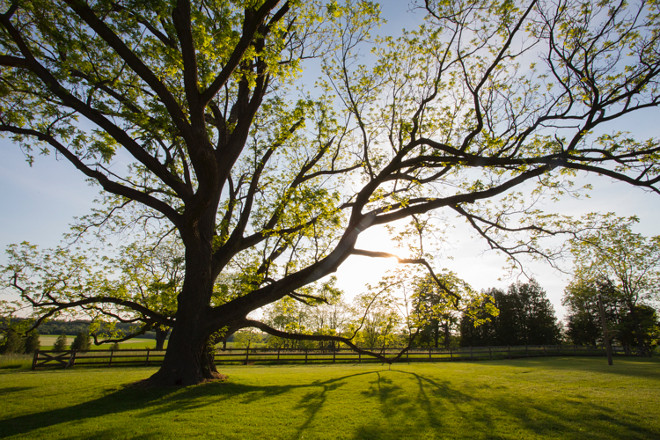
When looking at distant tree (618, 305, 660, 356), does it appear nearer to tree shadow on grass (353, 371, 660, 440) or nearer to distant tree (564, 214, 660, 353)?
distant tree (564, 214, 660, 353)

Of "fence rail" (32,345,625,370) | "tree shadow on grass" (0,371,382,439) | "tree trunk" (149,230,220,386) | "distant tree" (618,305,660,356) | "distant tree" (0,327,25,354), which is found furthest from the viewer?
"distant tree" (618,305,660,356)

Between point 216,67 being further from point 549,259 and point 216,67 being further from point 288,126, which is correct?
point 549,259

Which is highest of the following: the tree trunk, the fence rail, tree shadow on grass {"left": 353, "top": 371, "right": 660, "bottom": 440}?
the tree trunk

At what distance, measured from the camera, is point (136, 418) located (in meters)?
5.99

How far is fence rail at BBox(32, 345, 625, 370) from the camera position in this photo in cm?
1944

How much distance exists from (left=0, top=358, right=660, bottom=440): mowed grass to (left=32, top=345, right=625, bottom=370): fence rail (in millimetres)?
6789

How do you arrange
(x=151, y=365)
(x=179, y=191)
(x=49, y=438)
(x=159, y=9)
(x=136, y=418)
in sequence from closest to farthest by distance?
(x=49, y=438) < (x=136, y=418) < (x=159, y=9) < (x=179, y=191) < (x=151, y=365)

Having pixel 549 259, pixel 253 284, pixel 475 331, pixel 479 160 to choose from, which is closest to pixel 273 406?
pixel 253 284

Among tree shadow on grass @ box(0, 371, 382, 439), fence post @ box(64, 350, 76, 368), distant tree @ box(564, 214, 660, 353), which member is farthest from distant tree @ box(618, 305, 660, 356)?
fence post @ box(64, 350, 76, 368)

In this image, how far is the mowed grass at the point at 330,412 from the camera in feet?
17.2

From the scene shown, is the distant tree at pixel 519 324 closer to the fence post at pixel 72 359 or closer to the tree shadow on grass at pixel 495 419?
the tree shadow on grass at pixel 495 419

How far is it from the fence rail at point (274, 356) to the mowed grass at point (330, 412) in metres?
6.79

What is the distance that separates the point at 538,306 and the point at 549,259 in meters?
56.2

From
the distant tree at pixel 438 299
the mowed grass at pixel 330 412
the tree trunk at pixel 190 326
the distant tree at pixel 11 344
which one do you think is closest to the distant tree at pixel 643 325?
the mowed grass at pixel 330 412
